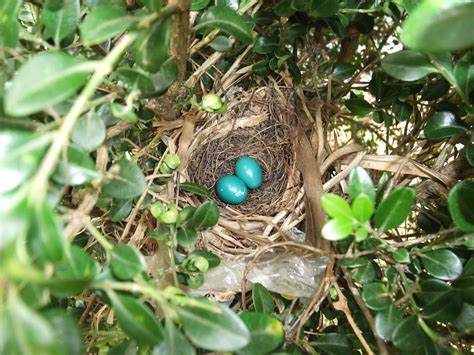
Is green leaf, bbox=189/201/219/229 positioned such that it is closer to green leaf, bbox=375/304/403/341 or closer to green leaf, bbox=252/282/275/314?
green leaf, bbox=252/282/275/314

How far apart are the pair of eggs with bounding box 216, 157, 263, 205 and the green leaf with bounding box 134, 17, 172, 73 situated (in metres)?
0.76

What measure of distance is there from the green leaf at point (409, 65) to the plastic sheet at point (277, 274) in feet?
1.24

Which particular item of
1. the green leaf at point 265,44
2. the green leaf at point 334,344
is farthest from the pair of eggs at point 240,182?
the green leaf at point 334,344

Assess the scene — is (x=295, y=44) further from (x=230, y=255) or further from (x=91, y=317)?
(x=91, y=317)

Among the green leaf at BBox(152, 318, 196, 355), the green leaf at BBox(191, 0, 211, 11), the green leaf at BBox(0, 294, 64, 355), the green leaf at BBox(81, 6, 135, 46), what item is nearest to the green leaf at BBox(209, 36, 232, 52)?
the green leaf at BBox(191, 0, 211, 11)

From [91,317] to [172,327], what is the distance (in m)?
0.44

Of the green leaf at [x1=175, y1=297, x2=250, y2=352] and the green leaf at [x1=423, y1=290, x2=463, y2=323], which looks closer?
the green leaf at [x1=175, y1=297, x2=250, y2=352]

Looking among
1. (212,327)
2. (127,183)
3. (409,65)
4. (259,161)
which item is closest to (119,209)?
(127,183)

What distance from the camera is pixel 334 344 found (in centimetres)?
71

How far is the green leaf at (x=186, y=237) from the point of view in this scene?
0.74 meters

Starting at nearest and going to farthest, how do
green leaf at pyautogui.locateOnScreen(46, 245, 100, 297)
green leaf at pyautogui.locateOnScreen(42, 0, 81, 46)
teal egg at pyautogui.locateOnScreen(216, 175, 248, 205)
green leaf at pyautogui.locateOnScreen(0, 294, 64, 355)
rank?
green leaf at pyautogui.locateOnScreen(0, 294, 64, 355), green leaf at pyautogui.locateOnScreen(46, 245, 100, 297), green leaf at pyautogui.locateOnScreen(42, 0, 81, 46), teal egg at pyautogui.locateOnScreen(216, 175, 248, 205)

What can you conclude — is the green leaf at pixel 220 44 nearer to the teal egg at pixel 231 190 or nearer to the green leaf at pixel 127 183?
the green leaf at pixel 127 183

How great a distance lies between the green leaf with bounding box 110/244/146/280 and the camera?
1.39 feet

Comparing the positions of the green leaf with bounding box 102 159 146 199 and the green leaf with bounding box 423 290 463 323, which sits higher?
the green leaf with bounding box 102 159 146 199
